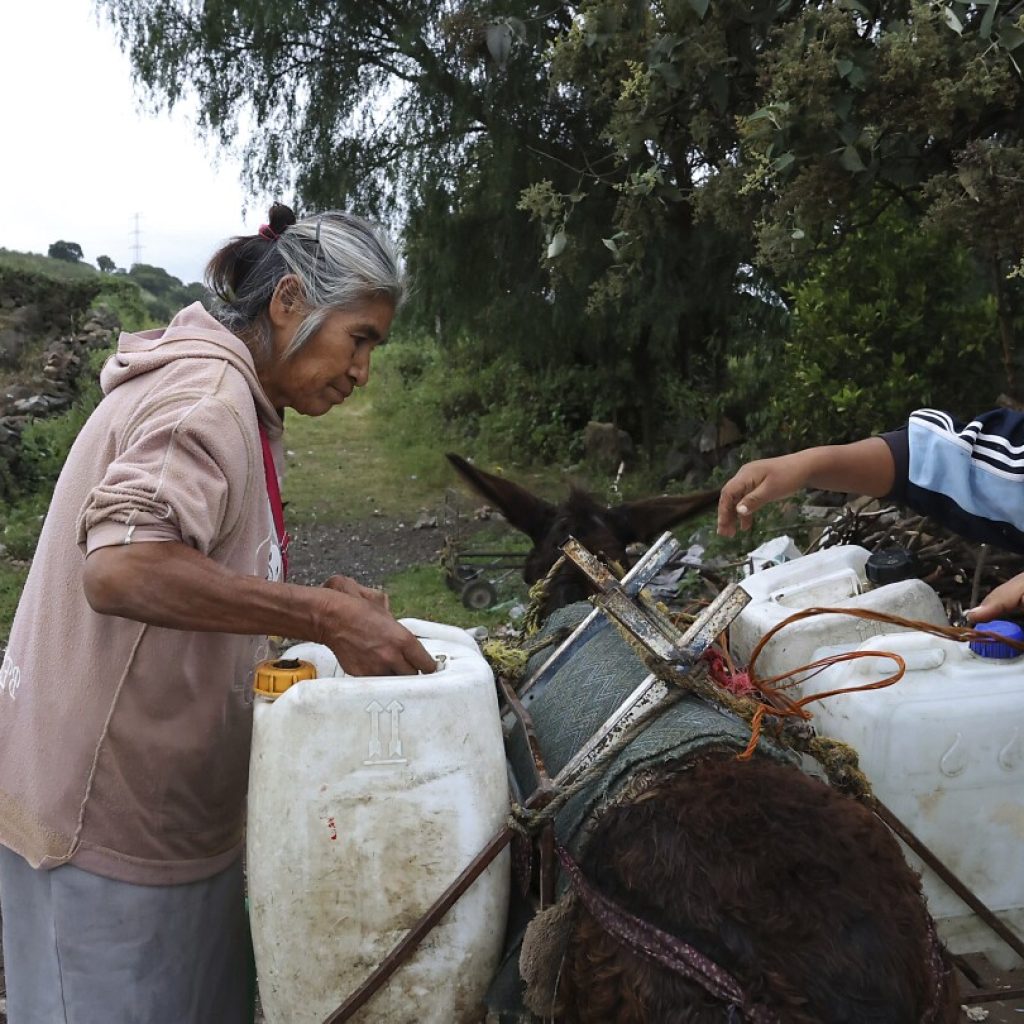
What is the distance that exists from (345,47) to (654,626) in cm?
956

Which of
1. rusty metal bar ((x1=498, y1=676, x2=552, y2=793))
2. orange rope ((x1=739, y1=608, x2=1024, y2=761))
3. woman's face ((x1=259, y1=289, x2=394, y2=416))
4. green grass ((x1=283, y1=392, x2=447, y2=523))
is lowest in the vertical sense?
green grass ((x1=283, y1=392, x2=447, y2=523))

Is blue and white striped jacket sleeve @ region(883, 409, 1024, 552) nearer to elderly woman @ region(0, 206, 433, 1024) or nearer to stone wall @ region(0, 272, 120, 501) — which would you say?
elderly woman @ region(0, 206, 433, 1024)

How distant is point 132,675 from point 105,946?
506 millimetres

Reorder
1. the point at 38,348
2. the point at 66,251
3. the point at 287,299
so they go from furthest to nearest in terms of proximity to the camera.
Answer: the point at 66,251, the point at 38,348, the point at 287,299

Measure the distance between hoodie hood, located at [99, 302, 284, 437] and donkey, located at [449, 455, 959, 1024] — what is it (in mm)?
994

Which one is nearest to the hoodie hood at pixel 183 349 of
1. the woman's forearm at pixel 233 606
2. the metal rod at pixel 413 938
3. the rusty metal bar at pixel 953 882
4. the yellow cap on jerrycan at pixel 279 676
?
the woman's forearm at pixel 233 606

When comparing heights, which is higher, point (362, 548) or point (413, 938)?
point (413, 938)

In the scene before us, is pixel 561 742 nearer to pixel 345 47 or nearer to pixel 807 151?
pixel 807 151

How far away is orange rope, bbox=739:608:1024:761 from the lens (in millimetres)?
1776

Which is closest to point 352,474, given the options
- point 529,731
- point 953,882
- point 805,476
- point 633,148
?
point 633,148

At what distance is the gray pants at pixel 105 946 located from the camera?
1765mm

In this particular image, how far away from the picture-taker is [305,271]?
75.5 inches

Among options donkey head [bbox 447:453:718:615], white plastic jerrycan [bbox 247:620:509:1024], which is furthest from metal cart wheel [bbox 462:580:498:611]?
white plastic jerrycan [bbox 247:620:509:1024]

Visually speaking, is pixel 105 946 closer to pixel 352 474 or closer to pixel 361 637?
pixel 361 637
